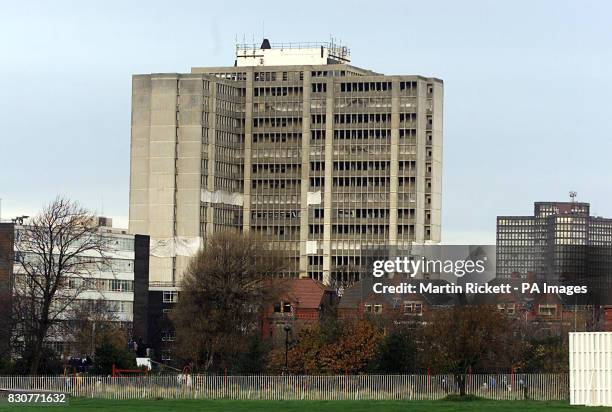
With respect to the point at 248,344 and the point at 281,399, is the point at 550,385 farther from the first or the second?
the point at 248,344

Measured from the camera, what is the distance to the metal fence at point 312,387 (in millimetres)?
127688

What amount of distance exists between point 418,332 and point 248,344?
70.8ft

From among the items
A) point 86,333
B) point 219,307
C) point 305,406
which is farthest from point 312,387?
point 219,307

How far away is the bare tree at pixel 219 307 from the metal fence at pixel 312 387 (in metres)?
39.6

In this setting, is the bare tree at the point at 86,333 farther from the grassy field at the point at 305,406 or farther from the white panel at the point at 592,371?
the white panel at the point at 592,371

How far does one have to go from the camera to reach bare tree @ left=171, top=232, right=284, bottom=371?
179375 millimetres

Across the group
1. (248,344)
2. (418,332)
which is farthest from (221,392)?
(248,344)

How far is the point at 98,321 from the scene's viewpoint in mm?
194375

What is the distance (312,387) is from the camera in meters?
129

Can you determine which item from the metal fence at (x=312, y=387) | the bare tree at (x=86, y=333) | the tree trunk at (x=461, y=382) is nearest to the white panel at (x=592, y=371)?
the metal fence at (x=312, y=387)

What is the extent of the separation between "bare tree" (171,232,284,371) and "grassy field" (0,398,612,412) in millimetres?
50304

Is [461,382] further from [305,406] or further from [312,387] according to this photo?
[305,406]

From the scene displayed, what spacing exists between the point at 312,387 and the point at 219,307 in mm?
59387

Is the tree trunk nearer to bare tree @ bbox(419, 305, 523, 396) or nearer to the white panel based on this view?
bare tree @ bbox(419, 305, 523, 396)
